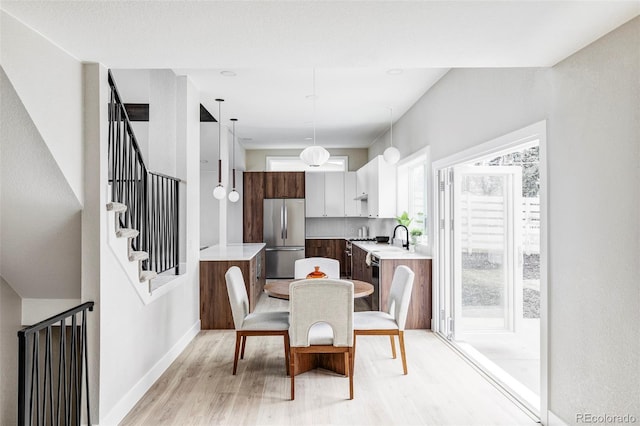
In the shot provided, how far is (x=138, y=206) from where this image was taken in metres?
3.31

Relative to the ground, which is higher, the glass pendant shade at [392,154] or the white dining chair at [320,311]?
the glass pendant shade at [392,154]

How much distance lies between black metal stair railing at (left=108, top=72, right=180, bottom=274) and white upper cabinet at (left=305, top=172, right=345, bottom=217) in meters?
4.57

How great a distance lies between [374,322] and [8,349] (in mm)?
2665

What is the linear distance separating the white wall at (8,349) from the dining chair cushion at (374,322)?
8.03ft

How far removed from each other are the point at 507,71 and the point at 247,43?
77.3 inches

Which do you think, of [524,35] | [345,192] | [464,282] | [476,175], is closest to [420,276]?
[464,282]

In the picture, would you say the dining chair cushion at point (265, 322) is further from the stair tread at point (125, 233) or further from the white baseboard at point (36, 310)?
the white baseboard at point (36, 310)

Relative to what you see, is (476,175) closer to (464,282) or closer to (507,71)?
(464,282)

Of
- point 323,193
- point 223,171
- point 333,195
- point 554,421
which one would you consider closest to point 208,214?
point 223,171

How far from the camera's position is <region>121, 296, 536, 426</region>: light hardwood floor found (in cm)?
271

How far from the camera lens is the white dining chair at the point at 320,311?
2.98 m

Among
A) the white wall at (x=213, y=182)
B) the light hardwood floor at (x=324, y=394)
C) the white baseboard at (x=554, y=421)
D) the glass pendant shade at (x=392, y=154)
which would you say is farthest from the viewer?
the white wall at (x=213, y=182)

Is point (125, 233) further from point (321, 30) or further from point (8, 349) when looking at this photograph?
point (321, 30)

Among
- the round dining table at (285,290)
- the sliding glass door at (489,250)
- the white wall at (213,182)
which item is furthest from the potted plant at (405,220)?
the white wall at (213,182)
